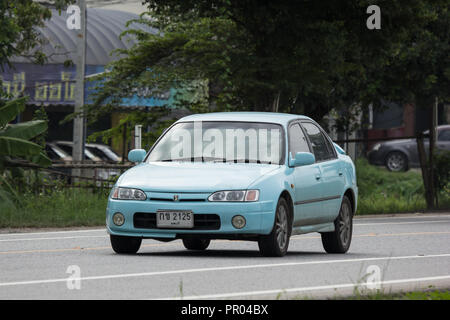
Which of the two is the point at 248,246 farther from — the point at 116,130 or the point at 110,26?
the point at 110,26

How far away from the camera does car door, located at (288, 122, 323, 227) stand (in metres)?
13.0

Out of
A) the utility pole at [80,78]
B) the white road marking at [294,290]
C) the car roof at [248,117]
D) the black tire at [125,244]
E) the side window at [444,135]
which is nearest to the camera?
the white road marking at [294,290]

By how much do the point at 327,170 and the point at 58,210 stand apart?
24.8 feet

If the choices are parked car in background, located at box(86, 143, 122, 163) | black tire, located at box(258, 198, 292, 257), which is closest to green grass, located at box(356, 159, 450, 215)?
parked car in background, located at box(86, 143, 122, 163)

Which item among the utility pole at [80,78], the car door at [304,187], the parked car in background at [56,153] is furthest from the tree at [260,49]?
the parked car in background at [56,153]

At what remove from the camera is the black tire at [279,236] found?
12.2m

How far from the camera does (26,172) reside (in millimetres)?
22594

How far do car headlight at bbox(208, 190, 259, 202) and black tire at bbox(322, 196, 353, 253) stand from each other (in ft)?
7.17

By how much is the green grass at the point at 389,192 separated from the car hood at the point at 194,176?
12.6 metres

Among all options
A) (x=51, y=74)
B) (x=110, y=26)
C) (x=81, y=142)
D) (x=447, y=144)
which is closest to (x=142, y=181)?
(x=81, y=142)

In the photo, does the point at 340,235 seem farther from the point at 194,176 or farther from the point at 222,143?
the point at 194,176
